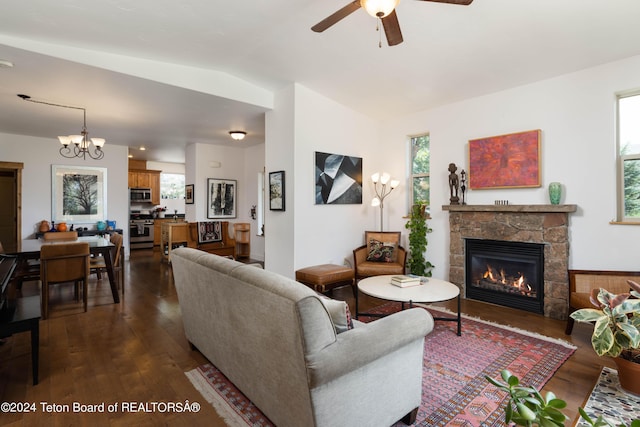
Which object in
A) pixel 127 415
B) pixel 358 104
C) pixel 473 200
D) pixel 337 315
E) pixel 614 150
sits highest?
pixel 358 104

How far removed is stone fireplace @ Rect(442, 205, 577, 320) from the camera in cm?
354

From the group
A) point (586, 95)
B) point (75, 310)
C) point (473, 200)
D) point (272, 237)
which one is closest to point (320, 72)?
point (272, 237)

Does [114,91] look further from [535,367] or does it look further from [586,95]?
[586,95]

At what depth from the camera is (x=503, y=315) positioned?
144 inches

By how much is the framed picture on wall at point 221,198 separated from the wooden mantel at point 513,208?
4.92 metres

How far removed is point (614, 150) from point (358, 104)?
123 inches

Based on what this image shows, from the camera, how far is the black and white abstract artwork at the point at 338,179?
465cm

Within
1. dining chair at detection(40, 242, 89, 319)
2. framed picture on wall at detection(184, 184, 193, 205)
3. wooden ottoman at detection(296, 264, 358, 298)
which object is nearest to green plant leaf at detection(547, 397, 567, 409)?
wooden ottoman at detection(296, 264, 358, 298)

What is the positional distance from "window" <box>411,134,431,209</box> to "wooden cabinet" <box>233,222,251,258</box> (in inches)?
159

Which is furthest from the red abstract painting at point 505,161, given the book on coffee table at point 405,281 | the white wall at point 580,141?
the book on coffee table at point 405,281

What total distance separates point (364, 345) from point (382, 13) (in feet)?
6.12

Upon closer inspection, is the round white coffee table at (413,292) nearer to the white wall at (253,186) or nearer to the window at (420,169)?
the window at (420,169)

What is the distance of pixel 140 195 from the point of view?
914cm

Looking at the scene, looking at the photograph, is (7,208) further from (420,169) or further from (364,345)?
(364,345)
